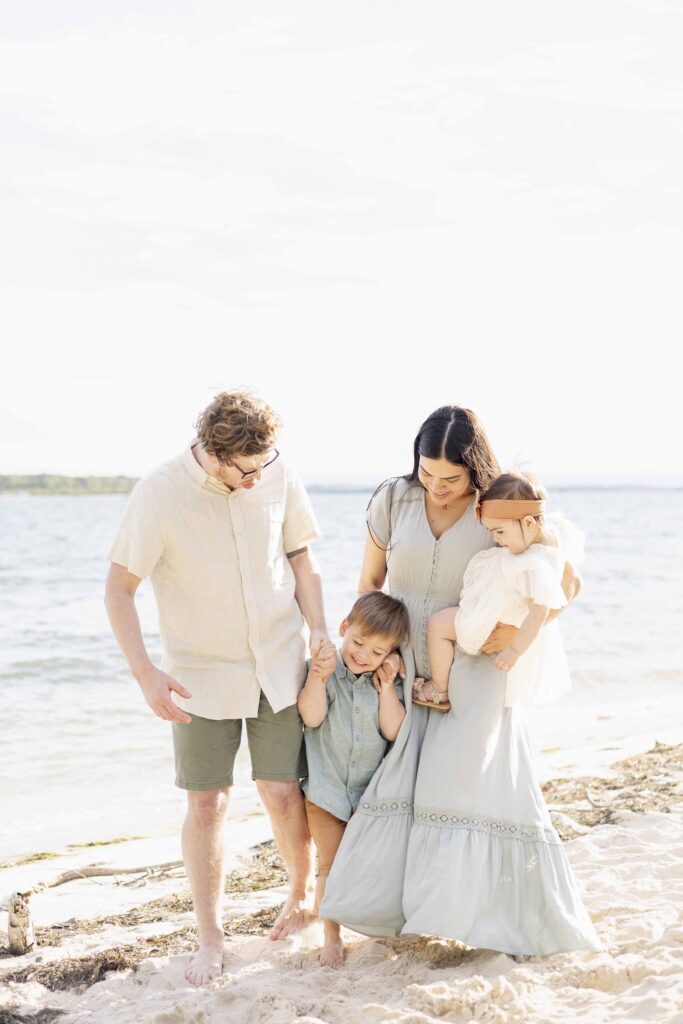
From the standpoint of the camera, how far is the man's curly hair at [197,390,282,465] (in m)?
3.17

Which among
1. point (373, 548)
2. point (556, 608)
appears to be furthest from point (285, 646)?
point (556, 608)

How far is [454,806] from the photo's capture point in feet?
10.8

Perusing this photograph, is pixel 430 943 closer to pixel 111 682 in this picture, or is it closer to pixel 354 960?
pixel 354 960

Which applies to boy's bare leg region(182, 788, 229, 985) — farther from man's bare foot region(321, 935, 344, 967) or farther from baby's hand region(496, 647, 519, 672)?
baby's hand region(496, 647, 519, 672)

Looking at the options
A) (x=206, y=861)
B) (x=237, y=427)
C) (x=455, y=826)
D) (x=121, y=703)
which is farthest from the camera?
(x=121, y=703)

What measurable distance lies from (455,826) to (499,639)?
0.61m

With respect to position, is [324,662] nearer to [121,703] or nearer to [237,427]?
[237,427]

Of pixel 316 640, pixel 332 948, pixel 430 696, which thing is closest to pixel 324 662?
pixel 316 640

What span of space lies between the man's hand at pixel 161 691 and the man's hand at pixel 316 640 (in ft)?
1.51

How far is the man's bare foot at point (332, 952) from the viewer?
11.0 ft

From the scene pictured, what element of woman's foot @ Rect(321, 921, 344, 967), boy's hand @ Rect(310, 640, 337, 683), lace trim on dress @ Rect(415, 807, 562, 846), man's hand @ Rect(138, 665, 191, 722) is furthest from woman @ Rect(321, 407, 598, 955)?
man's hand @ Rect(138, 665, 191, 722)

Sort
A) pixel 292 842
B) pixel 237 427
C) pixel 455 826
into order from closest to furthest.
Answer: pixel 237 427
pixel 455 826
pixel 292 842

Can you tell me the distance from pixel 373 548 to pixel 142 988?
163 cm

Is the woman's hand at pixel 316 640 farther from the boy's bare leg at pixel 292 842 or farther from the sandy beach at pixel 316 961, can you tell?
the sandy beach at pixel 316 961
